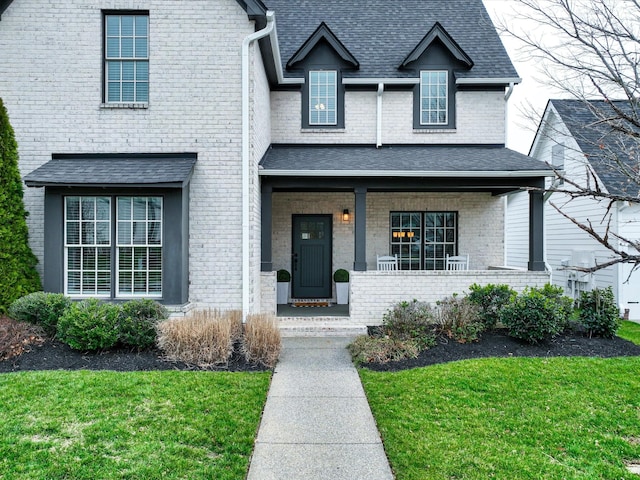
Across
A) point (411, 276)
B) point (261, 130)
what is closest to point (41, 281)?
point (261, 130)

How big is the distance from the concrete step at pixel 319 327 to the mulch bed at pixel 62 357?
87.7 inches

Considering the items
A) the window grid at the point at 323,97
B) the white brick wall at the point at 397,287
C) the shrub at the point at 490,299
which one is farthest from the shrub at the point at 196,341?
the window grid at the point at 323,97

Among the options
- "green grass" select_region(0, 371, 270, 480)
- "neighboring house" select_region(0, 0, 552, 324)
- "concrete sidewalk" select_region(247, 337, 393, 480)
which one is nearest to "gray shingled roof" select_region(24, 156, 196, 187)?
"neighboring house" select_region(0, 0, 552, 324)

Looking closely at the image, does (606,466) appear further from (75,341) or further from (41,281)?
(41,281)

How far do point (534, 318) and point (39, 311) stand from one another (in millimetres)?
8394

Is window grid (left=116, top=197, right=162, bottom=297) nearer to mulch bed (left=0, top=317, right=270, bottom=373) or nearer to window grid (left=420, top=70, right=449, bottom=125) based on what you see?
mulch bed (left=0, top=317, right=270, bottom=373)

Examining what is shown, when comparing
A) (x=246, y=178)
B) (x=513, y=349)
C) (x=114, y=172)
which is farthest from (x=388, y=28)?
(x=513, y=349)

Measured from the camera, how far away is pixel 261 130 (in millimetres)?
9812

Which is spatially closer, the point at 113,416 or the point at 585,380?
the point at 113,416

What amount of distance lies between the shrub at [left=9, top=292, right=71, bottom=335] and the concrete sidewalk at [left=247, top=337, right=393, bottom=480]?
12.6ft

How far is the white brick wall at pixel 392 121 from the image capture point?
11.5 m

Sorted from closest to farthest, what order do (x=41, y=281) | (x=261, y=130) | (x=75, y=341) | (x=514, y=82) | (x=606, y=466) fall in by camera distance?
(x=606, y=466), (x=75, y=341), (x=41, y=281), (x=261, y=130), (x=514, y=82)

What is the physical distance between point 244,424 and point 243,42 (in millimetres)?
6755

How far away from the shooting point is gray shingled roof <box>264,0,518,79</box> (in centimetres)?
1186
